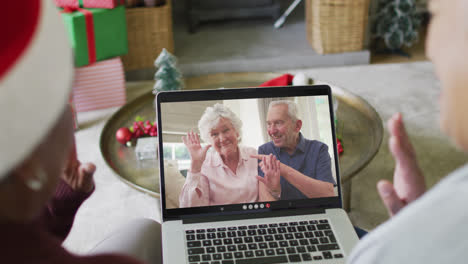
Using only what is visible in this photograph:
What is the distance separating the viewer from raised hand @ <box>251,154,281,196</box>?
1.00 metres

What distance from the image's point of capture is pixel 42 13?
371 mm

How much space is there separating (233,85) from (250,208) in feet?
3.93

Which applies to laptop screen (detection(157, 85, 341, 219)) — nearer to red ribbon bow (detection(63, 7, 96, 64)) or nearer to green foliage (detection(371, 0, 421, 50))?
A: red ribbon bow (detection(63, 7, 96, 64))

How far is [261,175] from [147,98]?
1188 millimetres

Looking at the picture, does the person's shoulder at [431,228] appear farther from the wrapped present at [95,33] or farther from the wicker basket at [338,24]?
the wicker basket at [338,24]

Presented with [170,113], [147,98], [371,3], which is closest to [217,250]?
[170,113]

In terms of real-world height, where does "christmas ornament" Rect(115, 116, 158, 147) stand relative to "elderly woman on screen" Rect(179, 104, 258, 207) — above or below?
below

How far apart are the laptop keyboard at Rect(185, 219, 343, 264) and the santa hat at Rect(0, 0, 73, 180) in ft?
1.95

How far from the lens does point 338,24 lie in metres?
3.14

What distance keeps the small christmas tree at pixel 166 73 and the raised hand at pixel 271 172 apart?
1012mm

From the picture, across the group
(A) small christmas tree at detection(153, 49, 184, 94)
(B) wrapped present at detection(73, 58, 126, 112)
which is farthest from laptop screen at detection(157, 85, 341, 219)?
(B) wrapped present at detection(73, 58, 126, 112)

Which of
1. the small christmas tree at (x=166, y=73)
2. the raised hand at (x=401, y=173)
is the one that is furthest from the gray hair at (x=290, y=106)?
the small christmas tree at (x=166, y=73)

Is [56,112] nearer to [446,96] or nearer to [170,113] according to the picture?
[446,96]

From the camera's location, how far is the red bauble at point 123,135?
1.73m
